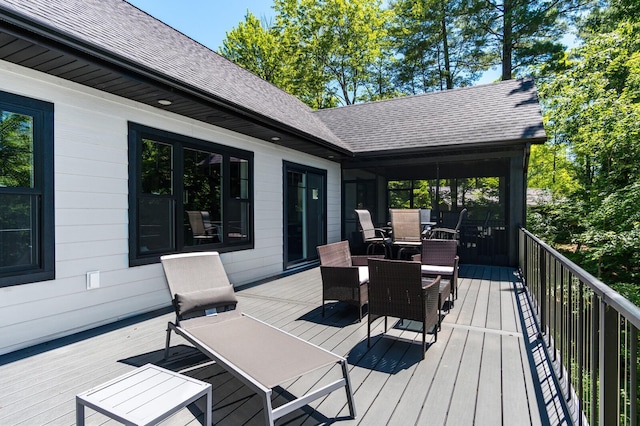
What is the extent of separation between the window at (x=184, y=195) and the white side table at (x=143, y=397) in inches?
107

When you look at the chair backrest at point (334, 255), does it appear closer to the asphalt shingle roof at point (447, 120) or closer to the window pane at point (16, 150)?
the window pane at point (16, 150)

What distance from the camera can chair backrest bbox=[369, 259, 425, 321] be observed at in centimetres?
305

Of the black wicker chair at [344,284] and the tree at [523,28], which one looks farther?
the tree at [523,28]

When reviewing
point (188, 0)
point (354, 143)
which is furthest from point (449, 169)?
point (188, 0)

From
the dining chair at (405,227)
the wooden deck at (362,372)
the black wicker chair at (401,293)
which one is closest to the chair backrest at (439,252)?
the wooden deck at (362,372)

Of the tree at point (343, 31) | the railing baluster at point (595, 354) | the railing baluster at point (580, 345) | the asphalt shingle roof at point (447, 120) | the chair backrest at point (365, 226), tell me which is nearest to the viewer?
the railing baluster at point (595, 354)

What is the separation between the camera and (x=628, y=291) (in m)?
8.16

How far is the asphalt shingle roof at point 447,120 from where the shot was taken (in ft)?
24.7

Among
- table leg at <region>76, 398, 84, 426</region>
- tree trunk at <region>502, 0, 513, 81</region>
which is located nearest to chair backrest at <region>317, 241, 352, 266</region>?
table leg at <region>76, 398, 84, 426</region>

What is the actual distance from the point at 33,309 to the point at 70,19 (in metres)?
2.89

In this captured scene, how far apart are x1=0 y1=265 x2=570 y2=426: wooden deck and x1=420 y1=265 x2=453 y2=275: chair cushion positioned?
1.71ft

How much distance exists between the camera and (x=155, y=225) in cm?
468

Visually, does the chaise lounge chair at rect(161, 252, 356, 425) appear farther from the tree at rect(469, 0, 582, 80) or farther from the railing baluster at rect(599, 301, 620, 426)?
the tree at rect(469, 0, 582, 80)

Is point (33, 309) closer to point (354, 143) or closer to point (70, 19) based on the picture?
point (70, 19)
